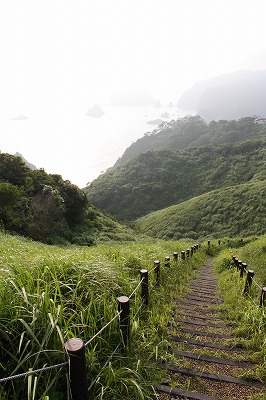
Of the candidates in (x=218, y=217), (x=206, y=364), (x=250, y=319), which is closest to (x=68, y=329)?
(x=206, y=364)

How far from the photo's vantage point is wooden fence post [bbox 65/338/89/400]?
239cm

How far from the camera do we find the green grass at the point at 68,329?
8.95 feet

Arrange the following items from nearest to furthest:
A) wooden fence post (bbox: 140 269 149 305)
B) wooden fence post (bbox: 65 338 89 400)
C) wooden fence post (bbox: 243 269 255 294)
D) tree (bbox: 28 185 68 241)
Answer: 1. wooden fence post (bbox: 65 338 89 400)
2. wooden fence post (bbox: 140 269 149 305)
3. wooden fence post (bbox: 243 269 255 294)
4. tree (bbox: 28 185 68 241)

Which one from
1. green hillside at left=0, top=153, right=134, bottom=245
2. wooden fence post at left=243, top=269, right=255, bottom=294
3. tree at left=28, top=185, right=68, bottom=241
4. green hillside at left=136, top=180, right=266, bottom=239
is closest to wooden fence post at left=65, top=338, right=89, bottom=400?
wooden fence post at left=243, top=269, right=255, bottom=294

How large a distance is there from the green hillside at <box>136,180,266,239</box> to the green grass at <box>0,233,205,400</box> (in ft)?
120

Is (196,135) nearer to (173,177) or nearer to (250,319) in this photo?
(173,177)

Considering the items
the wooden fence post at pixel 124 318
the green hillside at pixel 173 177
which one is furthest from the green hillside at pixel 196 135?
the wooden fence post at pixel 124 318

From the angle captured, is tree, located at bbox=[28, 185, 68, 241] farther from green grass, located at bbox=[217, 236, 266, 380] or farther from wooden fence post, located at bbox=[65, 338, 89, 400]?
wooden fence post, located at bbox=[65, 338, 89, 400]

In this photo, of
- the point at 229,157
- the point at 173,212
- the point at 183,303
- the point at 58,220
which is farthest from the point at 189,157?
the point at 183,303

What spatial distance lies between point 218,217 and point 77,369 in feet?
152

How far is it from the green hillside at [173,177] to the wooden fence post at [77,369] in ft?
229

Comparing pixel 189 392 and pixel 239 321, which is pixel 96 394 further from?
pixel 239 321

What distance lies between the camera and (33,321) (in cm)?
287

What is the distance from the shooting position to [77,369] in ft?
7.95
